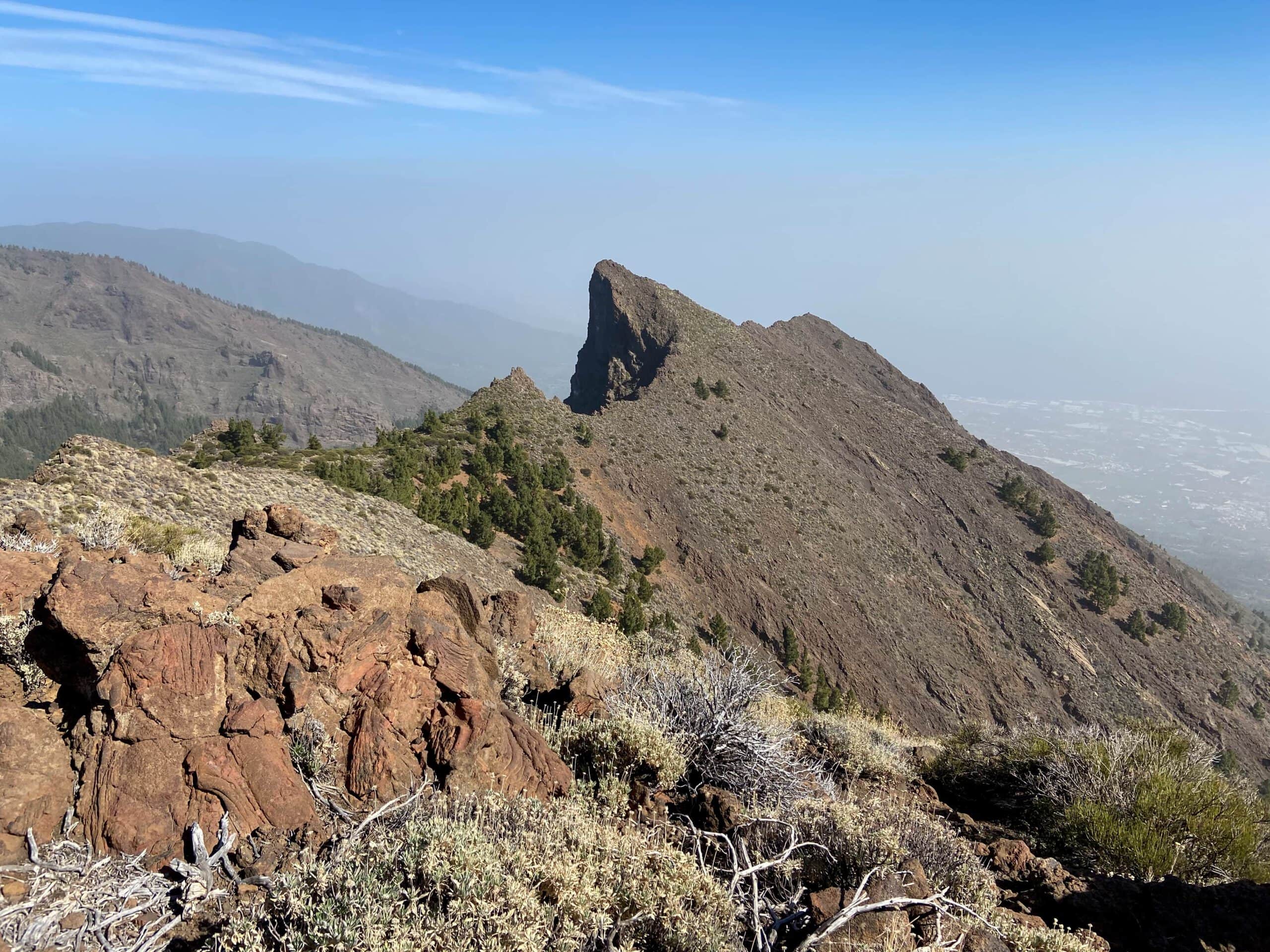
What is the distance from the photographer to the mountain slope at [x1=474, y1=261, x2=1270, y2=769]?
3450cm

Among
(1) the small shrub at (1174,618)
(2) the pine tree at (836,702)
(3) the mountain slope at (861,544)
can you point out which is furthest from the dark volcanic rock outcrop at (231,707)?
(1) the small shrub at (1174,618)

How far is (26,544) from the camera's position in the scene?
331 inches

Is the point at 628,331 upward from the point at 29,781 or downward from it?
upward

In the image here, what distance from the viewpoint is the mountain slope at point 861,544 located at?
113 feet

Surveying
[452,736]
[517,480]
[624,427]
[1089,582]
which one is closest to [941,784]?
[452,736]

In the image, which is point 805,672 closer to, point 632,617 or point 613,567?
point 613,567

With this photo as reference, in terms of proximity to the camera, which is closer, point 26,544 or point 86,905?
point 86,905

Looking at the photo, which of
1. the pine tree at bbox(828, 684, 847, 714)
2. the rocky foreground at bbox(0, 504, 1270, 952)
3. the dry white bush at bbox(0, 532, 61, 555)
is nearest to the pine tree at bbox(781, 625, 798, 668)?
the pine tree at bbox(828, 684, 847, 714)

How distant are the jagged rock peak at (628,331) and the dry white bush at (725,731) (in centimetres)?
3822

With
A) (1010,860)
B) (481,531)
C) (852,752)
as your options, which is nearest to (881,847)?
(1010,860)

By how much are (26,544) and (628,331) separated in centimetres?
4504

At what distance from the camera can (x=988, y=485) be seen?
4862cm

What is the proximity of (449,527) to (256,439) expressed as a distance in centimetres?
907

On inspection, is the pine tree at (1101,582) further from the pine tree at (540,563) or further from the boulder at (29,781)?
the boulder at (29,781)
